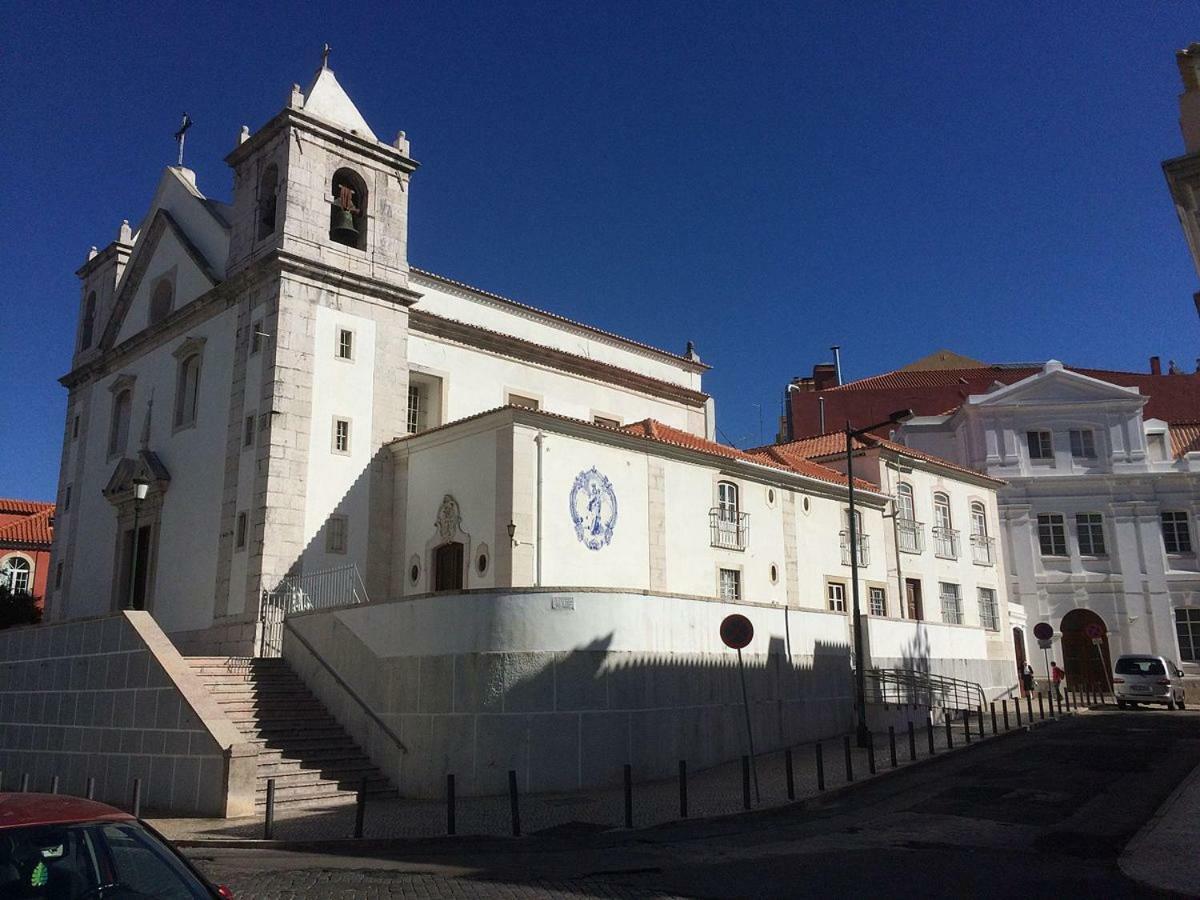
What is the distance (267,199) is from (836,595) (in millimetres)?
19427

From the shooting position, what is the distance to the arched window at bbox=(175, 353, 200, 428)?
25.7 m

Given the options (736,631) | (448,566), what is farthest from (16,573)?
(736,631)

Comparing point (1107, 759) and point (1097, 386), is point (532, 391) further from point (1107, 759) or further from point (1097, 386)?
point (1097, 386)

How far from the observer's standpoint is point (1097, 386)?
3988 centimetres

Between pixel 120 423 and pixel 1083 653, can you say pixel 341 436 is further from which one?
pixel 1083 653

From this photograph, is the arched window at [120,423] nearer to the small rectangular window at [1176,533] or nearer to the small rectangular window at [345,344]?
the small rectangular window at [345,344]

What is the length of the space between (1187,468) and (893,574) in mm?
17229

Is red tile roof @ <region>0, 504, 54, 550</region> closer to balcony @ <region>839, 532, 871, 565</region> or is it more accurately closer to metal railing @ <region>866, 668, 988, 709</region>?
balcony @ <region>839, 532, 871, 565</region>

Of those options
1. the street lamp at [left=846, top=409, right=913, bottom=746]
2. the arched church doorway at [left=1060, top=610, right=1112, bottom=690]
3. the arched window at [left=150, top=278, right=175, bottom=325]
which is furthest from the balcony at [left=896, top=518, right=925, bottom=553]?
the arched window at [left=150, top=278, right=175, bottom=325]

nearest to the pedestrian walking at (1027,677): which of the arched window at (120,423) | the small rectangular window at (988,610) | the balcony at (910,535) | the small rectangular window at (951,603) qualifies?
the small rectangular window at (988,610)

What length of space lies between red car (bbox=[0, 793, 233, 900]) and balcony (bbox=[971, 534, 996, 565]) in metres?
34.5

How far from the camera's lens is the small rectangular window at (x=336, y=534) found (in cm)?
2238

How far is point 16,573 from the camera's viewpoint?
1817 inches

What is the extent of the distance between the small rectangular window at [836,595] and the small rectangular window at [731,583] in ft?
13.3
